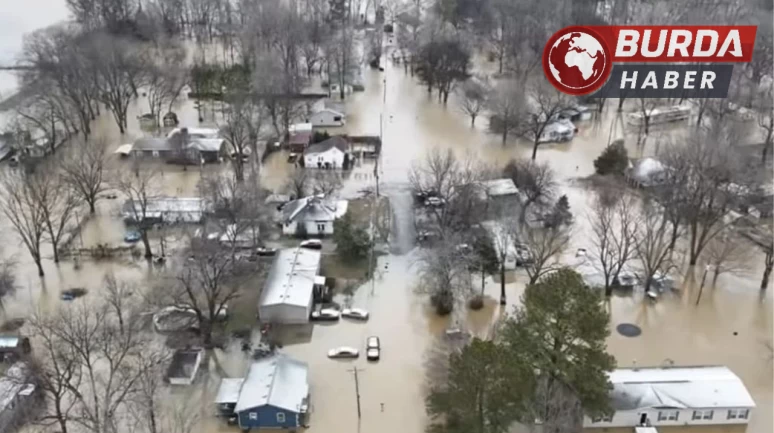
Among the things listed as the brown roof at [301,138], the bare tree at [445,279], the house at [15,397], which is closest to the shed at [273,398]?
the house at [15,397]

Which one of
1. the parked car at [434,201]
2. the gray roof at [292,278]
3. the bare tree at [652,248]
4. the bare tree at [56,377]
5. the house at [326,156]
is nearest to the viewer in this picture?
the bare tree at [56,377]

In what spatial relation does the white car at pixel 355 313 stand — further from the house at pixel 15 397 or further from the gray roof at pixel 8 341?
the gray roof at pixel 8 341

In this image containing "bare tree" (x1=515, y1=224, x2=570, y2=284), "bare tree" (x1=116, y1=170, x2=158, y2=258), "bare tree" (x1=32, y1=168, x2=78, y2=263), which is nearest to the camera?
"bare tree" (x1=515, y1=224, x2=570, y2=284)

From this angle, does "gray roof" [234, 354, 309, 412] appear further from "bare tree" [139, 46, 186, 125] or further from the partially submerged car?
"bare tree" [139, 46, 186, 125]

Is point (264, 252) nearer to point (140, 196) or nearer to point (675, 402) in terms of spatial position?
point (140, 196)

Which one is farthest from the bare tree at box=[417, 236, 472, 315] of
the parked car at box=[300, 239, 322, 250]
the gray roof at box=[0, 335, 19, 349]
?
the gray roof at box=[0, 335, 19, 349]
